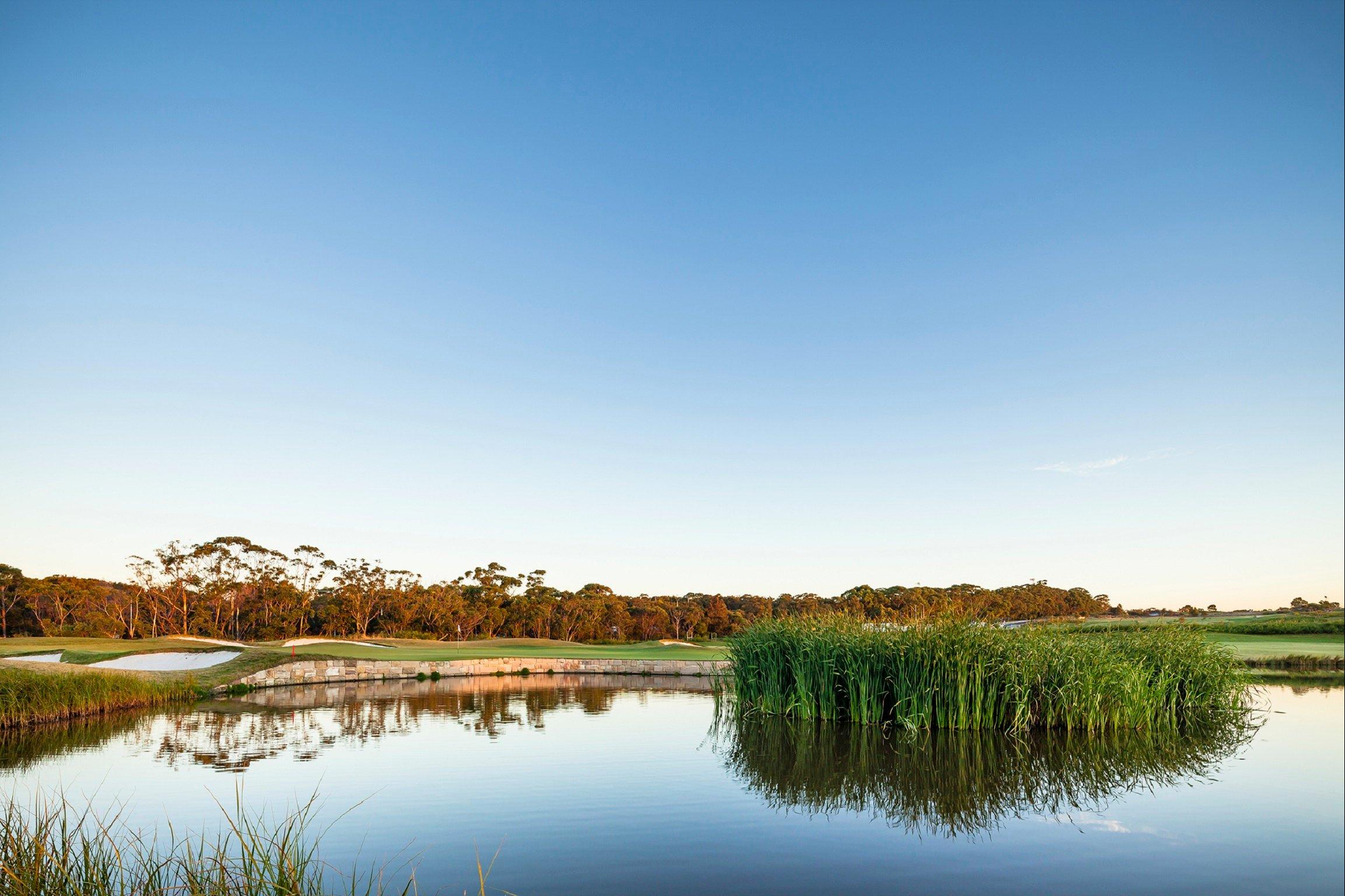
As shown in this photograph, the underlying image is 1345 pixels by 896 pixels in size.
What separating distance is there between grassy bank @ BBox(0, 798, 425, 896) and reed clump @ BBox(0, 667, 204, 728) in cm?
734

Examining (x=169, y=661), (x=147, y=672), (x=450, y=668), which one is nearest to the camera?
(x=147, y=672)

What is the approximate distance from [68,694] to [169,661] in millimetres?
8108

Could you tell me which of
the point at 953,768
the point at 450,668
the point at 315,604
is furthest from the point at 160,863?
the point at 315,604

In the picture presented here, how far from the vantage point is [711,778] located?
9797mm

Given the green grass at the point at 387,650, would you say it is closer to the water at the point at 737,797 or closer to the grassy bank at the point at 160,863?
the water at the point at 737,797

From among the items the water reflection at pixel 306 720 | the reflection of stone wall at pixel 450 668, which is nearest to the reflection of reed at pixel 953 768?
the water reflection at pixel 306 720

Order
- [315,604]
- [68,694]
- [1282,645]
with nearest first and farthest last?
[68,694] → [1282,645] → [315,604]

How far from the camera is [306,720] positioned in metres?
14.7

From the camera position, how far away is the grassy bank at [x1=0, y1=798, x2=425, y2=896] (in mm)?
4199

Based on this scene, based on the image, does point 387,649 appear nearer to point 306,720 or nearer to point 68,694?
point 68,694

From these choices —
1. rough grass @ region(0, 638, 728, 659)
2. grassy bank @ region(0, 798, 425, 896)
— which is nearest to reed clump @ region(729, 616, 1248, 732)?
rough grass @ region(0, 638, 728, 659)

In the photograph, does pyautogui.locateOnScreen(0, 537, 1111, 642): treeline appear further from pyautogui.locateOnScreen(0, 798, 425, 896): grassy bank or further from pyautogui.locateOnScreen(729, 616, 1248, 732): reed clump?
pyautogui.locateOnScreen(0, 798, 425, 896): grassy bank

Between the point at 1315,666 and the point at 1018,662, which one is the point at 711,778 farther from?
the point at 1315,666

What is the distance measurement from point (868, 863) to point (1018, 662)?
7.23 meters
